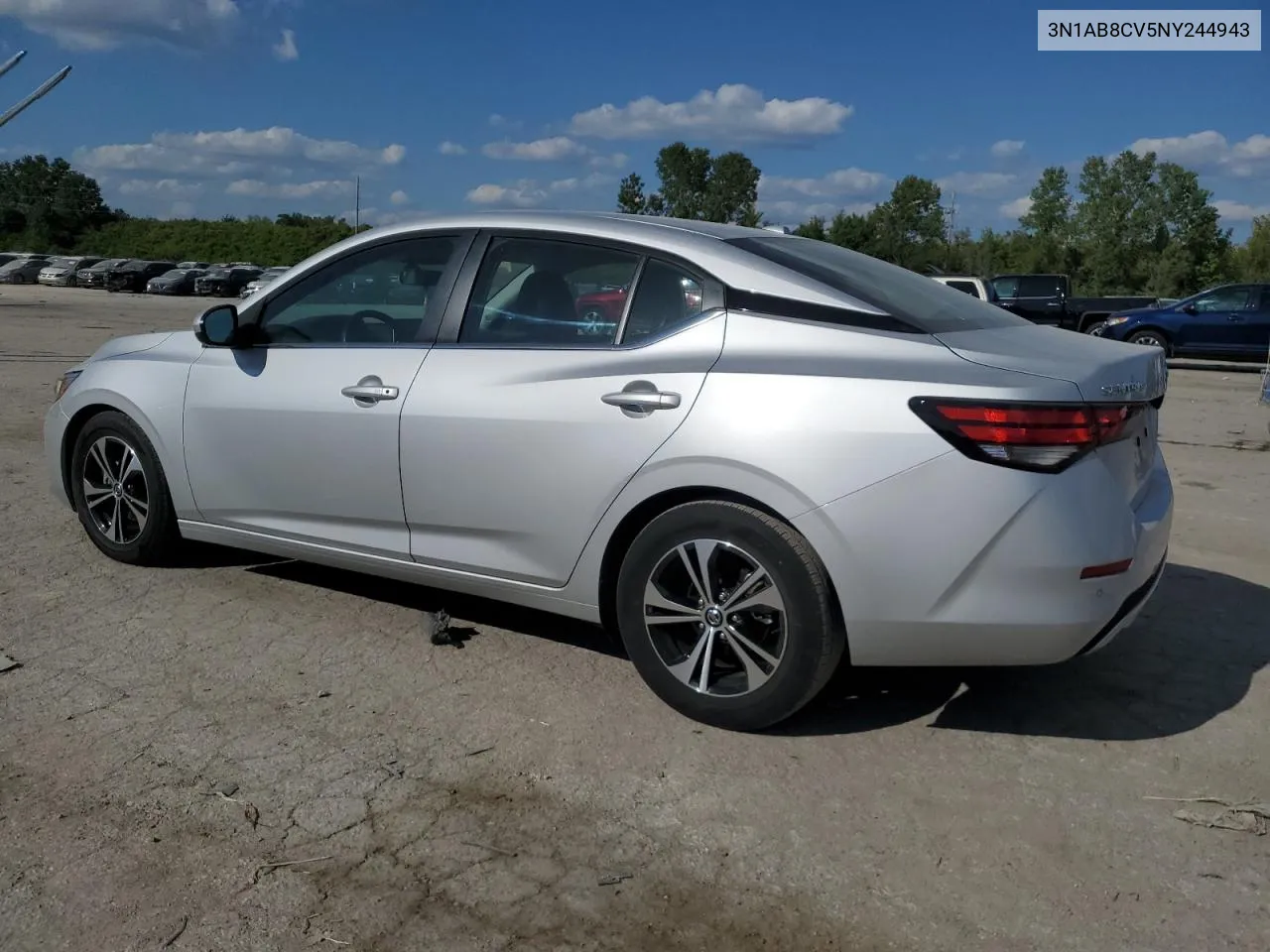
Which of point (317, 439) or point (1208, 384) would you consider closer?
point (317, 439)

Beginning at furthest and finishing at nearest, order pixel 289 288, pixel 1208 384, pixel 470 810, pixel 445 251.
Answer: pixel 1208 384
pixel 289 288
pixel 445 251
pixel 470 810

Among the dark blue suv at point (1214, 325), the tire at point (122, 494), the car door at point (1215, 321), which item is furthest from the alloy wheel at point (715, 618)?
the car door at point (1215, 321)

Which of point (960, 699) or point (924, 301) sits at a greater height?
point (924, 301)

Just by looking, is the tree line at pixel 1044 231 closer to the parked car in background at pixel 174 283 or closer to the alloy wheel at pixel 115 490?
the parked car in background at pixel 174 283

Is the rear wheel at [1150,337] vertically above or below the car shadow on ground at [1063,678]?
above

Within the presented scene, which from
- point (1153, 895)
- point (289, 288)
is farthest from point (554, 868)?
point (289, 288)

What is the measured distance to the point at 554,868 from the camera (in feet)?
9.42

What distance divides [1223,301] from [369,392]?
21.2m

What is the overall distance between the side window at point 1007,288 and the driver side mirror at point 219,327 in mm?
24762

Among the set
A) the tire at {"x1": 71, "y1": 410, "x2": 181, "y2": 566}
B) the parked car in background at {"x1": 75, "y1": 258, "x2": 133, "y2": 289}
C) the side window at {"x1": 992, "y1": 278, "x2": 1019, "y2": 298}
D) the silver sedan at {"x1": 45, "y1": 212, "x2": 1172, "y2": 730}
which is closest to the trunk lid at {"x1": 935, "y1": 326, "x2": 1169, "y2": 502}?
the silver sedan at {"x1": 45, "y1": 212, "x2": 1172, "y2": 730}

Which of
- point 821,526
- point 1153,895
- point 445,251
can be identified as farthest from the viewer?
point 445,251

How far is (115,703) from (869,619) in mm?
2454

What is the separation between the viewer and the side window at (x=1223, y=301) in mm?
21312

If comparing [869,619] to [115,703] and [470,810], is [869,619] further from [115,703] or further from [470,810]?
[115,703]
